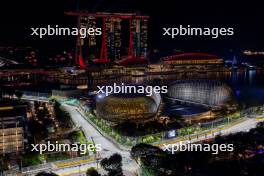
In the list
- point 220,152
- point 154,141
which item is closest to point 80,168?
point 154,141

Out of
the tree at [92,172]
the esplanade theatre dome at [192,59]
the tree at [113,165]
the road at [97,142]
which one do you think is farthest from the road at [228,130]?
the esplanade theatre dome at [192,59]

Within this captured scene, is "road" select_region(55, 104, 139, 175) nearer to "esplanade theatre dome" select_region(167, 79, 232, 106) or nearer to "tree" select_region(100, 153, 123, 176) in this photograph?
"tree" select_region(100, 153, 123, 176)

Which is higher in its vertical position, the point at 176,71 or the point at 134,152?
the point at 176,71

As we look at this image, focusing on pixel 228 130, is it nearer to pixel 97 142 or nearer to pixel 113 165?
pixel 97 142

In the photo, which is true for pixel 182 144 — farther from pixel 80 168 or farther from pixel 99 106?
pixel 99 106

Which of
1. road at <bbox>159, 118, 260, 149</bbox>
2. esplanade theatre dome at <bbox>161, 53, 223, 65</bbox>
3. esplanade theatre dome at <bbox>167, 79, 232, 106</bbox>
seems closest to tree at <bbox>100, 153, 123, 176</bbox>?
road at <bbox>159, 118, 260, 149</bbox>

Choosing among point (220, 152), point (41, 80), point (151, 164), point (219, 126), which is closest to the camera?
point (151, 164)
